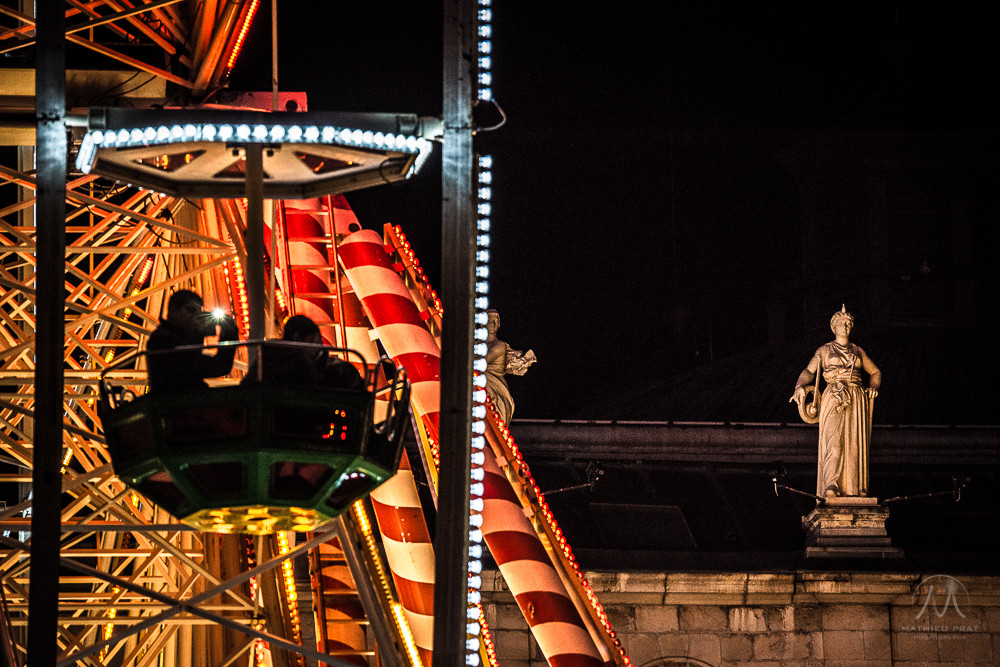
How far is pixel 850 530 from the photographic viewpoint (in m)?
18.1

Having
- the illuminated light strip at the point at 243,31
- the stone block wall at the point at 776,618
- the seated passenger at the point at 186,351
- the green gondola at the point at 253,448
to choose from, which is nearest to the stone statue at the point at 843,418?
the stone block wall at the point at 776,618

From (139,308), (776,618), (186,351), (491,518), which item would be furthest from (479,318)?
(776,618)

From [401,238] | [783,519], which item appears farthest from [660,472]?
[401,238]

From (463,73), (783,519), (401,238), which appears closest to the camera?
(463,73)

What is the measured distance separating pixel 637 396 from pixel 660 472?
78.5 inches

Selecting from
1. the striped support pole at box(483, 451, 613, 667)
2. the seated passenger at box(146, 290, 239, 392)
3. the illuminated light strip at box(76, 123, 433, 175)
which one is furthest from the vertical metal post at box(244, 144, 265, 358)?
the striped support pole at box(483, 451, 613, 667)

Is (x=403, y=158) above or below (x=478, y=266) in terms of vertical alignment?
above

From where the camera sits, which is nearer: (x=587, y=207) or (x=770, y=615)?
(x=770, y=615)

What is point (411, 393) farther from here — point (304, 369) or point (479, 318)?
point (304, 369)

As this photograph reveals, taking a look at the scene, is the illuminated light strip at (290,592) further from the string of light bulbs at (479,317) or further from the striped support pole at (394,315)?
the string of light bulbs at (479,317)

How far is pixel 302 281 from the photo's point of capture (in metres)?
13.0

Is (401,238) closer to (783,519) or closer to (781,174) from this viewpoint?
(783,519)

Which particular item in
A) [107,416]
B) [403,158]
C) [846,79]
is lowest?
[107,416]

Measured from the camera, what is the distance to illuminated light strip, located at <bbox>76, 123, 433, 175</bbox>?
746cm
